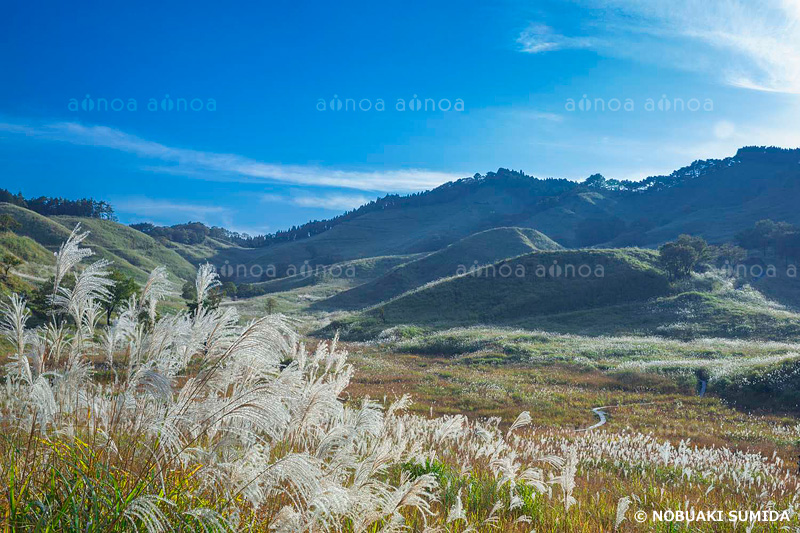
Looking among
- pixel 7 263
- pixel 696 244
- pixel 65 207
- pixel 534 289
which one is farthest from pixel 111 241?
pixel 696 244

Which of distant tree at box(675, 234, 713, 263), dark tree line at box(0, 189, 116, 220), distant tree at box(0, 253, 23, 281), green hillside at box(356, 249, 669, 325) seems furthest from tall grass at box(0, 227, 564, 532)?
dark tree line at box(0, 189, 116, 220)

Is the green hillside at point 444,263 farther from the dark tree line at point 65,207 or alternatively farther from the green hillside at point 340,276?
the dark tree line at point 65,207

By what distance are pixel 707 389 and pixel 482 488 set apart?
80.4 feet

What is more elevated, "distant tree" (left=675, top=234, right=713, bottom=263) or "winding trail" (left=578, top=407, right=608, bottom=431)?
"distant tree" (left=675, top=234, right=713, bottom=263)

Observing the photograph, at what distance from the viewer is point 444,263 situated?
129250mm

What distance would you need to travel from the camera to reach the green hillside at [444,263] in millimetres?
100000

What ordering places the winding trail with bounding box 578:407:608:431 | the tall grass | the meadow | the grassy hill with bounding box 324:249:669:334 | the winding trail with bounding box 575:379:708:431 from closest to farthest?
1. the tall grass
2. the meadow
3. the winding trail with bounding box 575:379:708:431
4. the winding trail with bounding box 578:407:608:431
5. the grassy hill with bounding box 324:249:669:334

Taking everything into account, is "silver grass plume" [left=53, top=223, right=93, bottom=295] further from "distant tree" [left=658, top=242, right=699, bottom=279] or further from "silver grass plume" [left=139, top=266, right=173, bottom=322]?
"distant tree" [left=658, top=242, right=699, bottom=279]

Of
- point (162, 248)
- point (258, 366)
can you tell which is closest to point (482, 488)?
point (258, 366)

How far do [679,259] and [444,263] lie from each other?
6615 cm

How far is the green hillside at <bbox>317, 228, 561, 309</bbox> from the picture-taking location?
328 ft

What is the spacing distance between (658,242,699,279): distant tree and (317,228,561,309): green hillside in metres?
52.4

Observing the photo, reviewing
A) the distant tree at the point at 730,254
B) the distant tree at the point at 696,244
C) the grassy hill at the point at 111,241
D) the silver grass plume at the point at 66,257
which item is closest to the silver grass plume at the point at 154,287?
the silver grass plume at the point at 66,257

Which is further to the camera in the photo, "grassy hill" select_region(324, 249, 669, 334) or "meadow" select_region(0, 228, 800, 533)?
"grassy hill" select_region(324, 249, 669, 334)
